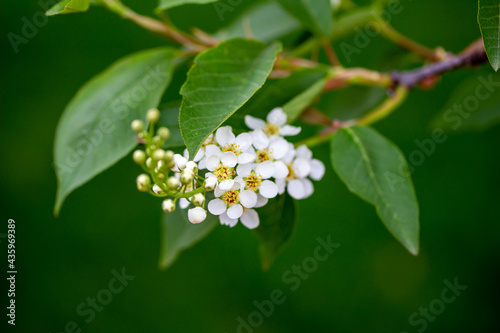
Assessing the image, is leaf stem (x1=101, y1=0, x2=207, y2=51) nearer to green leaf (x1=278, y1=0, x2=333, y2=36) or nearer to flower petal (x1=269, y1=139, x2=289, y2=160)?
green leaf (x1=278, y1=0, x2=333, y2=36)

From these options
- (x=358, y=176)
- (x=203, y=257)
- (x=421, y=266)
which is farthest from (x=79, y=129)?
(x=421, y=266)

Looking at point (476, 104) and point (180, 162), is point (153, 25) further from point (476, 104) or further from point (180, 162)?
point (476, 104)

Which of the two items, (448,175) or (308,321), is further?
(448,175)

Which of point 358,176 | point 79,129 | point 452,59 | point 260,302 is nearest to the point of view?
point 358,176

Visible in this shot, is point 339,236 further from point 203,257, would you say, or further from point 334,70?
point 334,70

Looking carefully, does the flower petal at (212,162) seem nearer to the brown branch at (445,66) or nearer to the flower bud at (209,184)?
the flower bud at (209,184)

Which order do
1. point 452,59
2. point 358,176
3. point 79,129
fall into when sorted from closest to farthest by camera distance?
point 358,176
point 79,129
point 452,59
